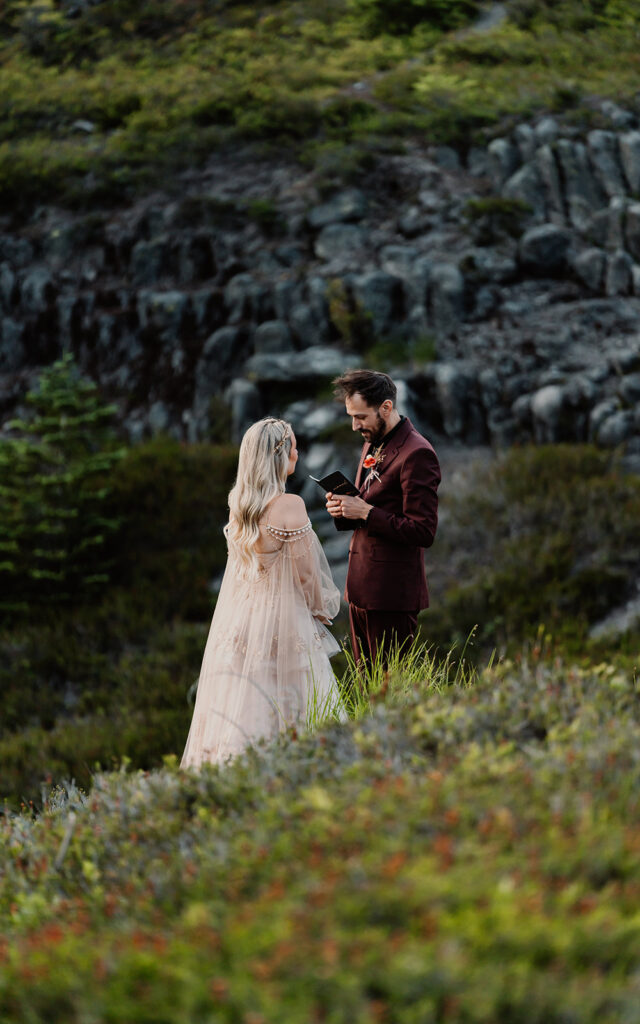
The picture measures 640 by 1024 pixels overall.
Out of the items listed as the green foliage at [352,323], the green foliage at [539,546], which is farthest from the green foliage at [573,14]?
the green foliage at [539,546]

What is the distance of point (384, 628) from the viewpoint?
Result: 15.7 ft

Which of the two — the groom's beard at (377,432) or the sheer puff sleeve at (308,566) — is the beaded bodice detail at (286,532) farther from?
the groom's beard at (377,432)

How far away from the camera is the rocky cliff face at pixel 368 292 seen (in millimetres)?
11960

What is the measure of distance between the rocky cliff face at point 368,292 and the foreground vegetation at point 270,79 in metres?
0.80

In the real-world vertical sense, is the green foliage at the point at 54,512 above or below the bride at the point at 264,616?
below

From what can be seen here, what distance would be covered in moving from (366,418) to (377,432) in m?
0.14

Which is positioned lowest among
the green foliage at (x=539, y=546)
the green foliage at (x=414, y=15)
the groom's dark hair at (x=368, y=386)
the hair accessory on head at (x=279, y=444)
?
the green foliage at (x=539, y=546)

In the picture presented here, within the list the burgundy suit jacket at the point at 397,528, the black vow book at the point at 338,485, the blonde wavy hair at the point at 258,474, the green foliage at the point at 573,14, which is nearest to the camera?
the blonde wavy hair at the point at 258,474

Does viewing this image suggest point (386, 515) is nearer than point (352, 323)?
Yes

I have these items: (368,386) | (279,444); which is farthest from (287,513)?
(368,386)

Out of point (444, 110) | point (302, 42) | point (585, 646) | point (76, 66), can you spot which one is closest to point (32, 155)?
point (76, 66)

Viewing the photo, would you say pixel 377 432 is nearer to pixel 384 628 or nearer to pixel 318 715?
pixel 384 628

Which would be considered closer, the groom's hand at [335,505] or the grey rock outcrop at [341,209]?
the groom's hand at [335,505]

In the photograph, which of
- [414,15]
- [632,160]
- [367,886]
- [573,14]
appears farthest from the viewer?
[414,15]
